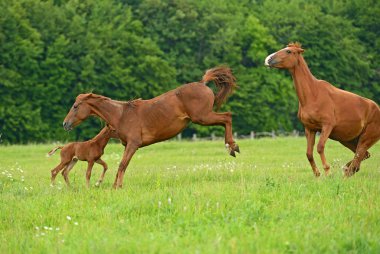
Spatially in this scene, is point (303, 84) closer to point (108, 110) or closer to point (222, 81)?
point (222, 81)

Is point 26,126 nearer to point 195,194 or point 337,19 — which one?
point 337,19

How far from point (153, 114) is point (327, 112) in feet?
11.4

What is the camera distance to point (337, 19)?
74.1 meters

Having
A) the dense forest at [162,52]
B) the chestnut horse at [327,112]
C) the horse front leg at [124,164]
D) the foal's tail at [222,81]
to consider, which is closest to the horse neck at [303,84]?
the chestnut horse at [327,112]

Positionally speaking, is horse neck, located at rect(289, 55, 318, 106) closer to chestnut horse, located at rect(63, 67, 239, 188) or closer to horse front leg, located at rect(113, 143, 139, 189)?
chestnut horse, located at rect(63, 67, 239, 188)

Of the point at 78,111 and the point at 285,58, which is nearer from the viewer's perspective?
the point at 78,111

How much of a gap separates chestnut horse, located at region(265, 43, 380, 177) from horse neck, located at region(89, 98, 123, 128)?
316 centimetres

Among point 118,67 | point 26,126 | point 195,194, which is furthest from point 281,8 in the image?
point 195,194

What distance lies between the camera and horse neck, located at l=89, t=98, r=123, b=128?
14906mm

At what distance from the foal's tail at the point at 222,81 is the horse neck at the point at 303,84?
1.29 meters

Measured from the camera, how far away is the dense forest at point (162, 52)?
57688 millimetres

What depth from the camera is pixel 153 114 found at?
14.8 m

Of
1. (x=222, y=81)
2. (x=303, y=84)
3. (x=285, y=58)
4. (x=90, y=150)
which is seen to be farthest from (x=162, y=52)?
(x=303, y=84)

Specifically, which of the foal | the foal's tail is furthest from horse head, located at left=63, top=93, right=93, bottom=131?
the foal's tail
